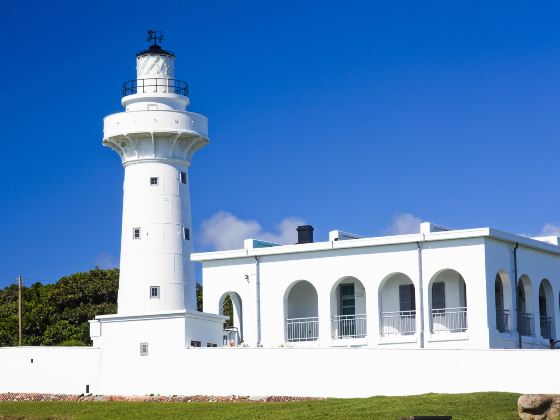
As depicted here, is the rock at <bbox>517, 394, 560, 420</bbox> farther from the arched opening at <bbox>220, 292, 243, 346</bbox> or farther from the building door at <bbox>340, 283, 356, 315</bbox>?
the arched opening at <bbox>220, 292, 243, 346</bbox>

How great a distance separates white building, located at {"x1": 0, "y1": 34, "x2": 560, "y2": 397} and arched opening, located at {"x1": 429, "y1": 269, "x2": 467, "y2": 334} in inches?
1.7

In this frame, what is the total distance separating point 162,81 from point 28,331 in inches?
782

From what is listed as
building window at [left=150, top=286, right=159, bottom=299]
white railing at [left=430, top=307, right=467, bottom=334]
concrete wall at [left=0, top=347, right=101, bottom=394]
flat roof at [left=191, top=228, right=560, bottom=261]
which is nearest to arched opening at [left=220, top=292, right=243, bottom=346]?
flat roof at [left=191, top=228, right=560, bottom=261]

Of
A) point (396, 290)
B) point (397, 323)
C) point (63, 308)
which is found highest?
point (63, 308)

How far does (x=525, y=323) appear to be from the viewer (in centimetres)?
4528

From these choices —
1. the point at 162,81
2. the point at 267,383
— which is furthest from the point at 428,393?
the point at 162,81

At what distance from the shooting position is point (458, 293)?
144 ft

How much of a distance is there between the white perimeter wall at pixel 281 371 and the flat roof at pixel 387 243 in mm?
5910

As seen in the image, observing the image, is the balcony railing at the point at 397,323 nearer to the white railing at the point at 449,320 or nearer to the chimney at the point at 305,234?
the white railing at the point at 449,320

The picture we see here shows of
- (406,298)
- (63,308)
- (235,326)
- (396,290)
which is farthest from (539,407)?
(63,308)

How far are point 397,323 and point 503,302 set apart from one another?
12.7ft

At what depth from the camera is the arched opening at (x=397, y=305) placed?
4431 centimetres

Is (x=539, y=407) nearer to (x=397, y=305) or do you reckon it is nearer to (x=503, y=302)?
(x=503, y=302)

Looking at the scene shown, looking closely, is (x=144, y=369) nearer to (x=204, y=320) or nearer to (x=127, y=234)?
(x=204, y=320)
